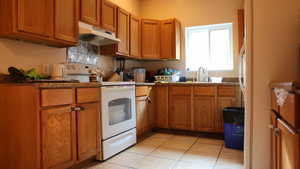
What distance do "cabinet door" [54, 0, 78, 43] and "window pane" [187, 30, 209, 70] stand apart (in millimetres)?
2426

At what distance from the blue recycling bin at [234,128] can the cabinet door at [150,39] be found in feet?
5.93

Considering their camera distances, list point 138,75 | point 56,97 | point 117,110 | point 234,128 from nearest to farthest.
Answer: point 56,97 → point 117,110 → point 234,128 → point 138,75

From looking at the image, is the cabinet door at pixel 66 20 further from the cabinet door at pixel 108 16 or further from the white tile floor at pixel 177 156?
the white tile floor at pixel 177 156

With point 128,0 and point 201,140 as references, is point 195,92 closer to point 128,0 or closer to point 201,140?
point 201,140

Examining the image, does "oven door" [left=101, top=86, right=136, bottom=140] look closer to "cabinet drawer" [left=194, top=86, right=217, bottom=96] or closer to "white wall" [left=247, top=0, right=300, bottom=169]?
"cabinet drawer" [left=194, top=86, right=217, bottom=96]

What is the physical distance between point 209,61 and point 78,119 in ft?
9.41

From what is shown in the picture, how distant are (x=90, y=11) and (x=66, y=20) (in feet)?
1.52

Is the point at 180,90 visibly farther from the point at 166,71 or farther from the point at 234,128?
the point at 234,128

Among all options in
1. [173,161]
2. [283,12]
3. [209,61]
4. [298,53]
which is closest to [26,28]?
[173,161]

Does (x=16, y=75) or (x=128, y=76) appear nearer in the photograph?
(x=16, y=75)

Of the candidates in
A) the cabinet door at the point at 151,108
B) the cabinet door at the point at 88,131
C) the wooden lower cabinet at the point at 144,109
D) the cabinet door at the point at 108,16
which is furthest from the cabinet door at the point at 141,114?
the cabinet door at the point at 108,16

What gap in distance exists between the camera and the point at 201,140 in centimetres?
316

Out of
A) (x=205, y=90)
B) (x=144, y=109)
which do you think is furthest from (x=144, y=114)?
(x=205, y=90)

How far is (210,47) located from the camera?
4.05 meters
